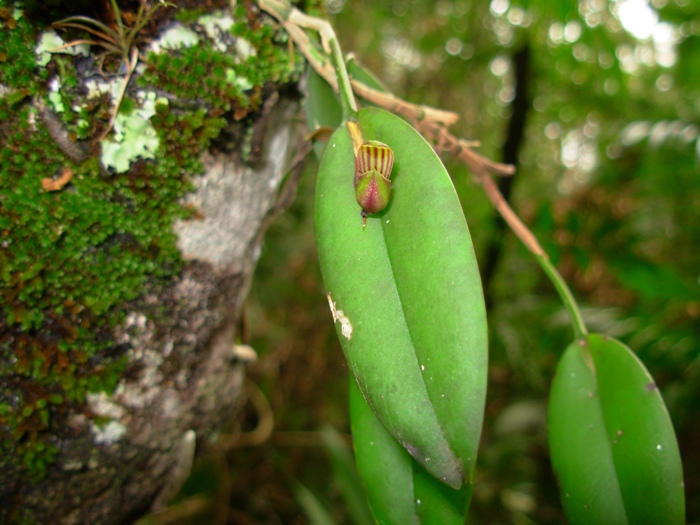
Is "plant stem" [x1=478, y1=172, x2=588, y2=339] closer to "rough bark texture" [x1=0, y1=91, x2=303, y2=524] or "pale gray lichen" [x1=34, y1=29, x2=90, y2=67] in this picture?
"rough bark texture" [x1=0, y1=91, x2=303, y2=524]

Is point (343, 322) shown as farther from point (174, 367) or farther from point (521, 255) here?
point (521, 255)

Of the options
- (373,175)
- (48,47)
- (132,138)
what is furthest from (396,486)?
(48,47)

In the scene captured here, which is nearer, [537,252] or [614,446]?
[614,446]

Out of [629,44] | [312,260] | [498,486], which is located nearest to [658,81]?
[629,44]

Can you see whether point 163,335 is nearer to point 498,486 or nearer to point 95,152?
point 95,152

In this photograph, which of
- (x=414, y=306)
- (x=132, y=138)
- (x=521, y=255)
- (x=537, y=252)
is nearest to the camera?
(x=414, y=306)

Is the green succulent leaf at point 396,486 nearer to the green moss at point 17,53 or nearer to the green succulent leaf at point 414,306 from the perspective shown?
the green succulent leaf at point 414,306

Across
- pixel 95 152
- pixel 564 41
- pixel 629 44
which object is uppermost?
pixel 629 44
